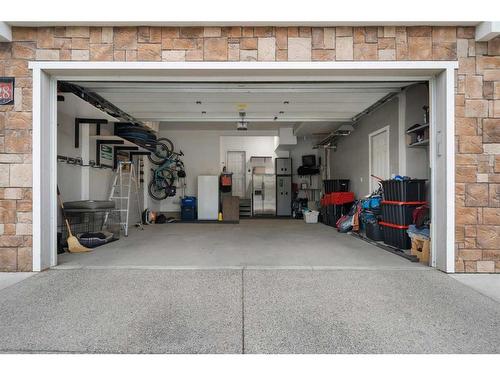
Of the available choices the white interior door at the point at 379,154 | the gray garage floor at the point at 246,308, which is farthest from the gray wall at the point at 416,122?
the gray garage floor at the point at 246,308

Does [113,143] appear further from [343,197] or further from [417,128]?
[417,128]

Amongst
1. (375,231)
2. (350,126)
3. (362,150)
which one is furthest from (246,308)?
(350,126)

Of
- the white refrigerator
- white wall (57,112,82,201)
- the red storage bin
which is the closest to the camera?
white wall (57,112,82,201)

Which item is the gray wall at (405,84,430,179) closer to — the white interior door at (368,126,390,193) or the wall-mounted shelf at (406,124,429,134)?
the wall-mounted shelf at (406,124,429,134)

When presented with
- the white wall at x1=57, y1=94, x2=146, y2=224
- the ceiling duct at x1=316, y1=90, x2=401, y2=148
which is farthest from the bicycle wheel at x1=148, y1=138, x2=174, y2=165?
the ceiling duct at x1=316, y1=90, x2=401, y2=148

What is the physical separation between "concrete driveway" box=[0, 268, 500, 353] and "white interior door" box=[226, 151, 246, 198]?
805cm

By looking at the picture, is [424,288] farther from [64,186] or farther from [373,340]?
[64,186]

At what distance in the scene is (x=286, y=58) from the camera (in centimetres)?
281

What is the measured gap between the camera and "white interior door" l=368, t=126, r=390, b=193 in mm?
5250

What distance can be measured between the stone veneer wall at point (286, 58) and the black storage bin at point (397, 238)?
1033mm

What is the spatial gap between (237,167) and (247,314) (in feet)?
29.7

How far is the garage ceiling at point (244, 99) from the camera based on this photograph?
3818 millimetres

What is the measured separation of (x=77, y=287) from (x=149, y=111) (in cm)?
404

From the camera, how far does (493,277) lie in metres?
2.66
